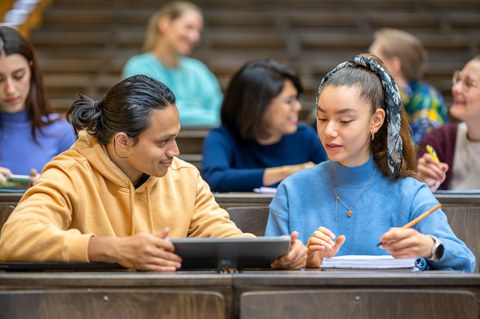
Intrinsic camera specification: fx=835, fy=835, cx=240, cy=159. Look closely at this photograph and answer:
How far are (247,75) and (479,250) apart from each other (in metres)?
1.20

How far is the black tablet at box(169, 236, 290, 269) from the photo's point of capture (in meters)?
1.58

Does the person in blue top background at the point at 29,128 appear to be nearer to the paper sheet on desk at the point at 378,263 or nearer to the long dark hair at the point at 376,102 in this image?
the long dark hair at the point at 376,102

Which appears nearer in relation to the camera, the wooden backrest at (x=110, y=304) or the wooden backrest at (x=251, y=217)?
the wooden backrest at (x=110, y=304)

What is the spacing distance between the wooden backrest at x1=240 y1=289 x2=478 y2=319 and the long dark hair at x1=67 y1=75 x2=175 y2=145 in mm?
565

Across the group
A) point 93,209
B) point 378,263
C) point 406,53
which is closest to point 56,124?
point 93,209

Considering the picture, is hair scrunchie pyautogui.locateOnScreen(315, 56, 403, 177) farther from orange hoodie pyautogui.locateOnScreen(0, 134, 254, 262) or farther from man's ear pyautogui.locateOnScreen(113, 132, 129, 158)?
man's ear pyautogui.locateOnScreen(113, 132, 129, 158)

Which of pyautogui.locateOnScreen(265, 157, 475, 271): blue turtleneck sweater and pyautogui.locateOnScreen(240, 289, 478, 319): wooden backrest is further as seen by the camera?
pyautogui.locateOnScreen(265, 157, 475, 271): blue turtleneck sweater

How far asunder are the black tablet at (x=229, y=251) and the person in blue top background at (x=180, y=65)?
2448 millimetres

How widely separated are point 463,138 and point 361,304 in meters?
1.48

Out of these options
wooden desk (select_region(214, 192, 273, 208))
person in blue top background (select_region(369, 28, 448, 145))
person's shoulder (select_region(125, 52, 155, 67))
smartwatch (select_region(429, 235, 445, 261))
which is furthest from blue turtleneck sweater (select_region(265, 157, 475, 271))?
person's shoulder (select_region(125, 52, 155, 67))

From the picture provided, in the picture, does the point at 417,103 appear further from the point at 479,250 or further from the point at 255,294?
the point at 255,294

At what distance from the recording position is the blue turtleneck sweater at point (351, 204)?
1968 mm

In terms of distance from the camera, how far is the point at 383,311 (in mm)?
1529

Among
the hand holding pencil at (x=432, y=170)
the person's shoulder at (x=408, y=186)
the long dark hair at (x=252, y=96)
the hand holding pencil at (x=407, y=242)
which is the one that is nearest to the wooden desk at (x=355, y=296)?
the hand holding pencil at (x=407, y=242)
